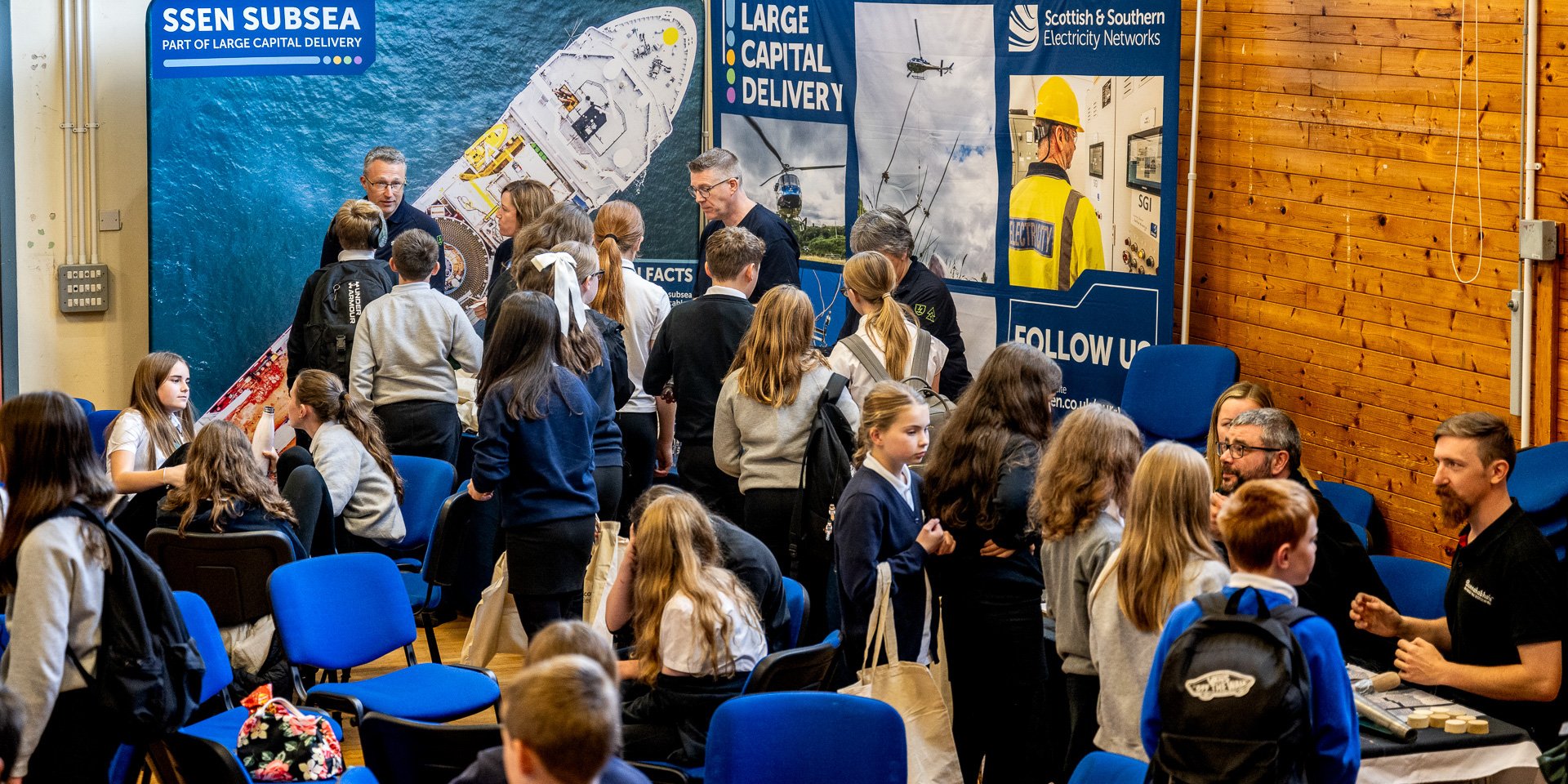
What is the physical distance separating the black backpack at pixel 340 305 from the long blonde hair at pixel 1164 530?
3.93 meters

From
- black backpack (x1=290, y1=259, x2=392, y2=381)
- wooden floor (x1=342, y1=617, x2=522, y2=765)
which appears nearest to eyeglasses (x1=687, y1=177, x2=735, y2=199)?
black backpack (x1=290, y1=259, x2=392, y2=381)

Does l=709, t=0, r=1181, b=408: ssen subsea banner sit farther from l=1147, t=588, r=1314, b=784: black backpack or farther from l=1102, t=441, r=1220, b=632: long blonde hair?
l=1147, t=588, r=1314, b=784: black backpack

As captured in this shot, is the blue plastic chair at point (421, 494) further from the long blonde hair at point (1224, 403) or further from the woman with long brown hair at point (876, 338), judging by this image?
the long blonde hair at point (1224, 403)

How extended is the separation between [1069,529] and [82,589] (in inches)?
90.4

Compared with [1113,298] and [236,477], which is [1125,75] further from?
[236,477]

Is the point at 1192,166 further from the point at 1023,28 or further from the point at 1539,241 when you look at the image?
the point at 1539,241

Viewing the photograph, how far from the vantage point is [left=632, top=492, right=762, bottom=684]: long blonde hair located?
366cm

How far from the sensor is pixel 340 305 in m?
6.30

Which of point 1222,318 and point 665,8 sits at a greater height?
point 665,8

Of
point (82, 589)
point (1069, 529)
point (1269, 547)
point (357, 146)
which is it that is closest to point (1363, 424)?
point (1069, 529)

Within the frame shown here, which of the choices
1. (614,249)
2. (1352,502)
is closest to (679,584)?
(614,249)

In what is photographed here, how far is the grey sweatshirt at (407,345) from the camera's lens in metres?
5.93

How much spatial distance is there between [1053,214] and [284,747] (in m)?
4.30

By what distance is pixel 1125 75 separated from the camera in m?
6.37
